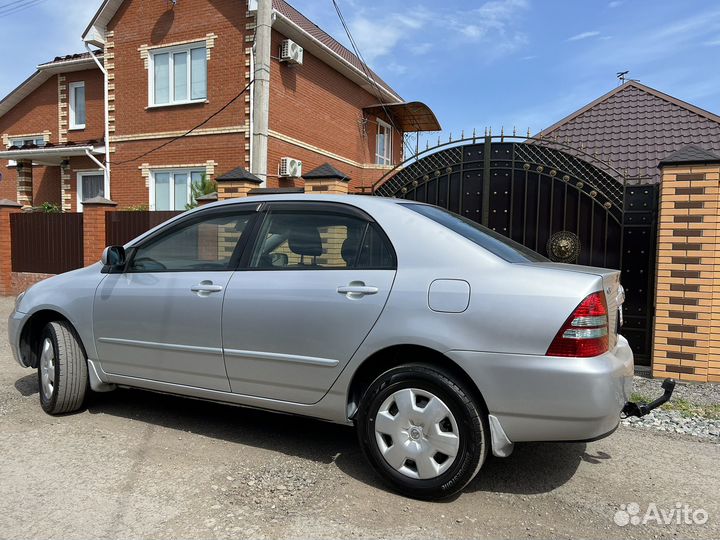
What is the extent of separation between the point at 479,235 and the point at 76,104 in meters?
17.3

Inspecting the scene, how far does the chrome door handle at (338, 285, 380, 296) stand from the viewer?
10.1 feet

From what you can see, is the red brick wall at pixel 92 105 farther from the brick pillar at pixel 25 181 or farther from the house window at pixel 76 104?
the brick pillar at pixel 25 181

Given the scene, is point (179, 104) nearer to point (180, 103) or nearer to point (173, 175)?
point (180, 103)

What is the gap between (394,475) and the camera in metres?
2.98

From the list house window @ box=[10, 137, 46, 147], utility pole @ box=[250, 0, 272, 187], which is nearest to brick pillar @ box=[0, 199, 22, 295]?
utility pole @ box=[250, 0, 272, 187]

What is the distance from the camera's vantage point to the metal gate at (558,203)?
5.95 metres

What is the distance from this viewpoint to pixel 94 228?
410 inches

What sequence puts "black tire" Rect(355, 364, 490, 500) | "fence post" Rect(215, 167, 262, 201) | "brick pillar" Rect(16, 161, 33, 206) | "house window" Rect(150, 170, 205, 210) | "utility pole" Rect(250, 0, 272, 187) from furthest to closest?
"brick pillar" Rect(16, 161, 33, 206) < "house window" Rect(150, 170, 205, 210) < "utility pole" Rect(250, 0, 272, 187) < "fence post" Rect(215, 167, 262, 201) < "black tire" Rect(355, 364, 490, 500)

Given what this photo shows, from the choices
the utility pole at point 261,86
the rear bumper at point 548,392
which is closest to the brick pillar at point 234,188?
the utility pole at point 261,86

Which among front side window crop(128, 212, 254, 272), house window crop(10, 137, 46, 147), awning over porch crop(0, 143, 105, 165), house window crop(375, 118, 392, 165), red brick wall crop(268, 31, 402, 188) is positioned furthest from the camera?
house window crop(375, 118, 392, 165)

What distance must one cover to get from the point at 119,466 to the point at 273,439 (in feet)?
3.27

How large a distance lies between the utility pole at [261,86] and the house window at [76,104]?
29.2 feet

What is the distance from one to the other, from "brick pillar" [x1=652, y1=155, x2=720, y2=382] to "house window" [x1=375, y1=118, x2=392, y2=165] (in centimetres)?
1462

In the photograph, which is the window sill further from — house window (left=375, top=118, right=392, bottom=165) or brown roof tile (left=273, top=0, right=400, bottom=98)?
house window (left=375, top=118, right=392, bottom=165)
